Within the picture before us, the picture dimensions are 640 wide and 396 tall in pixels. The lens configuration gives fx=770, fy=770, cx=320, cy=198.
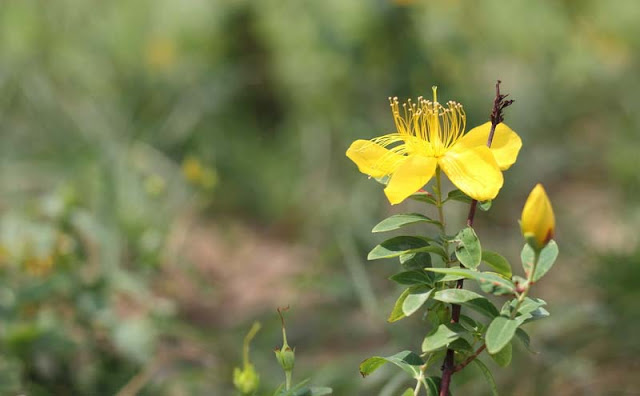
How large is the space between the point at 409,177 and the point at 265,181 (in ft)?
4.63

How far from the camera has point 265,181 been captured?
2039mm

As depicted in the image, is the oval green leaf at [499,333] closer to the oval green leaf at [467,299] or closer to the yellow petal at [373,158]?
the oval green leaf at [467,299]

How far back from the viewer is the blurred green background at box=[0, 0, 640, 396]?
→ 123 cm

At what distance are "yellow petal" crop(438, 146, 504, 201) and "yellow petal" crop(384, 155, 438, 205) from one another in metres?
0.02

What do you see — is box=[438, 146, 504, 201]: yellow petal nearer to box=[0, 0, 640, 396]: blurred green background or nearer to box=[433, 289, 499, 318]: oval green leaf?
box=[433, 289, 499, 318]: oval green leaf

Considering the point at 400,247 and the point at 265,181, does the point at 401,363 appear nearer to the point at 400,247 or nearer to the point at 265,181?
the point at 400,247

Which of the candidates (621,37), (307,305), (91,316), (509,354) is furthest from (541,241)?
(621,37)

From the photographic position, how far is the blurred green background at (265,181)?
1229 mm

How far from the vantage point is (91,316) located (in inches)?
46.1

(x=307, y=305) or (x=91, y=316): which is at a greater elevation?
(x=91, y=316)

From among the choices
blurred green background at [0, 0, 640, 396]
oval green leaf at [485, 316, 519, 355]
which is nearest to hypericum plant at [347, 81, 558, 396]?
oval green leaf at [485, 316, 519, 355]

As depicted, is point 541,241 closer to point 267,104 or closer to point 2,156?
point 2,156

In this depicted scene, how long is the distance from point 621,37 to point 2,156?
1.91m

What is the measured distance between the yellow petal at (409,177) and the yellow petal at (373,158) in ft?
0.06
